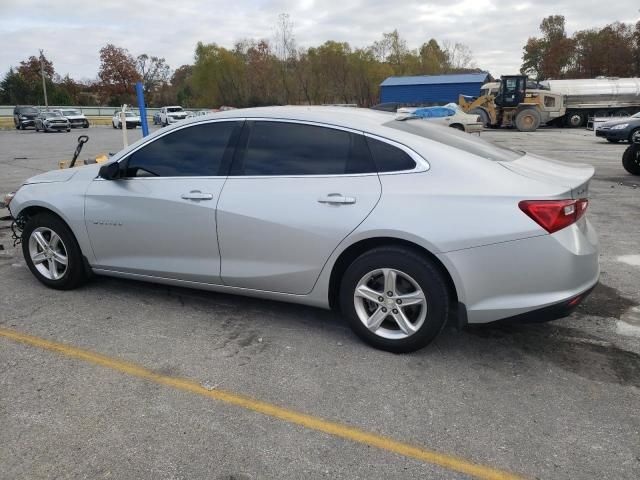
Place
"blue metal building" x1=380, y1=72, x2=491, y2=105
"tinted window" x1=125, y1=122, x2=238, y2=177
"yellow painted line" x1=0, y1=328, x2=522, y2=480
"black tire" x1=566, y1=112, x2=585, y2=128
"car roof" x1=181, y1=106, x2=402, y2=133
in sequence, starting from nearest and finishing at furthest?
"yellow painted line" x1=0, y1=328, x2=522, y2=480 < "car roof" x1=181, y1=106, x2=402, y2=133 < "tinted window" x1=125, y1=122, x2=238, y2=177 < "black tire" x1=566, y1=112, x2=585, y2=128 < "blue metal building" x1=380, y1=72, x2=491, y2=105

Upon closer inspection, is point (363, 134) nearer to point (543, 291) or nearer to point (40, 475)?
point (543, 291)

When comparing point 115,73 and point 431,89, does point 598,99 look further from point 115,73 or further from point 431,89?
point 115,73

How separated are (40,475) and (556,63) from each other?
261 ft

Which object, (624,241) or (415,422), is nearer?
(415,422)

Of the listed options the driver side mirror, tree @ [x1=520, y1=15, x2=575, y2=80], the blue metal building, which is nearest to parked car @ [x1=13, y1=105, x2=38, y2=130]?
the blue metal building

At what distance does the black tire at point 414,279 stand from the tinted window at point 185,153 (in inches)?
51.7

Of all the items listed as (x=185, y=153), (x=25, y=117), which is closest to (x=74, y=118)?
(x=25, y=117)

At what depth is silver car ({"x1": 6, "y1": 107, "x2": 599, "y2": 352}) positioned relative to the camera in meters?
3.23

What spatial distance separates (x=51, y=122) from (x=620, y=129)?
34011 mm

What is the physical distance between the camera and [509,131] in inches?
1278

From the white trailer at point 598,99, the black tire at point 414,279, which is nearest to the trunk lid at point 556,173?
the black tire at point 414,279

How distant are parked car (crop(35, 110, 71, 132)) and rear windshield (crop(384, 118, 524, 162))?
38.5 meters

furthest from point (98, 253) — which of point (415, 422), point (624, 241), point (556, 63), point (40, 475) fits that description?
point (556, 63)

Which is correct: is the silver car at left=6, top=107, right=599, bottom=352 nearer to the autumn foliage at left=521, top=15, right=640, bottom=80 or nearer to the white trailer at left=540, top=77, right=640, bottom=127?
the white trailer at left=540, top=77, right=640, bottom=127
